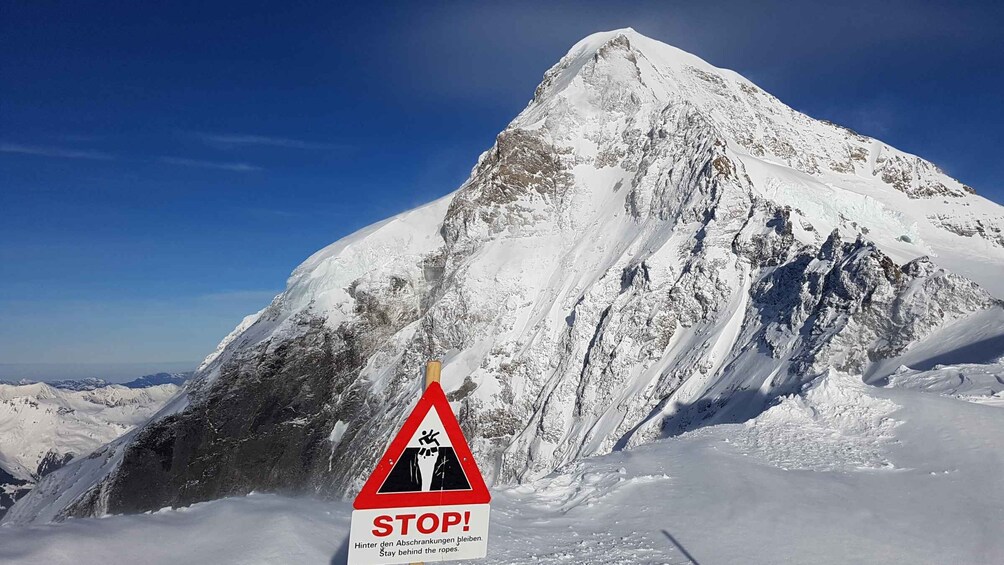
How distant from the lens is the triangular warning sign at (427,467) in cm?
434

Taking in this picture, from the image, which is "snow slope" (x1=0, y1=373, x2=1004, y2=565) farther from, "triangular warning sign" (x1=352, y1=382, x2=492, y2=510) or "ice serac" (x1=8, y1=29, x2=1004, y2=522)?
"ice serac" (x1=8, y1=29, x2=1004, y2=522)

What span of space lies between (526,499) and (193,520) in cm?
497

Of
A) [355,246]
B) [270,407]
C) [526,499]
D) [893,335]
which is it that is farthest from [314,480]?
[526,499]

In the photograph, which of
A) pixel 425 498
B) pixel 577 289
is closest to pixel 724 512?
pixel 425 498

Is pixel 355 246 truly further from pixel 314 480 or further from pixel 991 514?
pixel 991 514

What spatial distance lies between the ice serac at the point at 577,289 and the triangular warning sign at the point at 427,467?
37.0 metres

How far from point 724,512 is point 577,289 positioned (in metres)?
54.7

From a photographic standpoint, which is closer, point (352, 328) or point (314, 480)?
point (314, 480)

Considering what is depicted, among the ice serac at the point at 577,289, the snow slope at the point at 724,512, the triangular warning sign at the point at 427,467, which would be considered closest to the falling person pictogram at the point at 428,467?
the triangular warning sign at the point at 427,467

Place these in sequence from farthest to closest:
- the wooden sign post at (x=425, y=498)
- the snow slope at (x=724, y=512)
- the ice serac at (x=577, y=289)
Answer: the ice serac at (x=577, y=289) < the snow slope at (x=724, y=512) < the wooden sign post at (x=425, y=498)

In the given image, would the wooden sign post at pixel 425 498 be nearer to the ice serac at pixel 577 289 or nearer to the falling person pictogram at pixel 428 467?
the falling person pictogram at pixel 428 467

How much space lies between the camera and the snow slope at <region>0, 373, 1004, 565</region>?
6160mm

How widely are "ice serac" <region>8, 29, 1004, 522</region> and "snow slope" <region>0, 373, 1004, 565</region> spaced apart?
91.8 ft

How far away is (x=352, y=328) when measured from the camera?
239 feet
